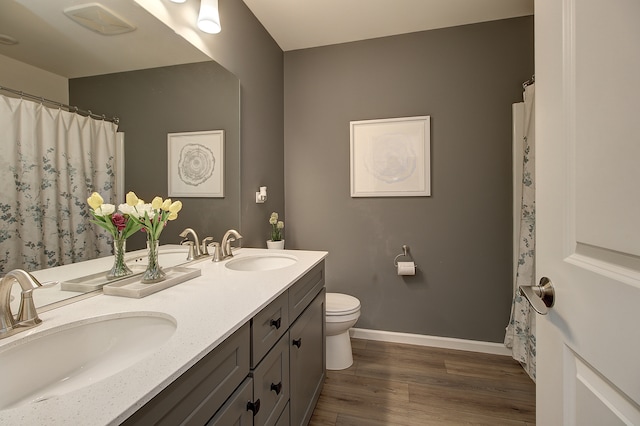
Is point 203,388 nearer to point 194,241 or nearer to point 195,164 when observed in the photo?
point 194,241

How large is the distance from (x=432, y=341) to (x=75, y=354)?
2292 millimetres

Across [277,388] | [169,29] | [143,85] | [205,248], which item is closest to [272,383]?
[277,388]

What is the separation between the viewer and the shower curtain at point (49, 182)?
0.80 meters

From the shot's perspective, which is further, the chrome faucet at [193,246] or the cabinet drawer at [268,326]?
the chrome faucet at [193,246]

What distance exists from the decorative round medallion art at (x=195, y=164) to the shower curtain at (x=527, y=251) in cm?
204

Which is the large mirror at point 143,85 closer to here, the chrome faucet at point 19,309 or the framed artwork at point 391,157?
the chrome faucet at point 19,309

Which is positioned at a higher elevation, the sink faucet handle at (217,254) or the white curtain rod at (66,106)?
the white curtain rod at (66,106)

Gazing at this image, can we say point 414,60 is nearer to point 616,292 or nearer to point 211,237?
point 211,237

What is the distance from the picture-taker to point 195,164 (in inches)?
59.2

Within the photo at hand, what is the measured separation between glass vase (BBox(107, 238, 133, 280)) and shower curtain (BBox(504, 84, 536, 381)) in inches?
90.9

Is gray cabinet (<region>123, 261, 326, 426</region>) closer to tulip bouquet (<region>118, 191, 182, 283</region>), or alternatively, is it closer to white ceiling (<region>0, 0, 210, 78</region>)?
tulip bouquet (<region>118, 191, 182, 283</region>)

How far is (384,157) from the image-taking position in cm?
234

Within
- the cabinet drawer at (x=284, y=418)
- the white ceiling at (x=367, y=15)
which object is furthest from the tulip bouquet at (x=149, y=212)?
the white ceiling at (x=367, y=15)

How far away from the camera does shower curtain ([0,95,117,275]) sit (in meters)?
0.80
